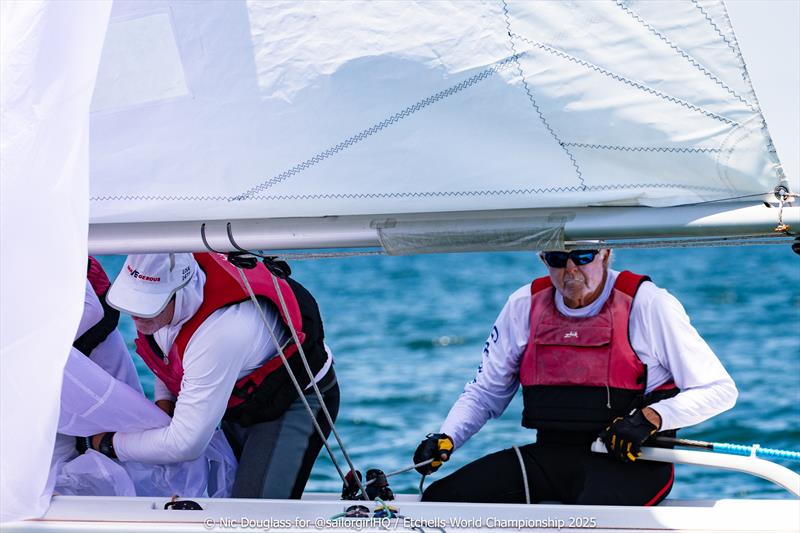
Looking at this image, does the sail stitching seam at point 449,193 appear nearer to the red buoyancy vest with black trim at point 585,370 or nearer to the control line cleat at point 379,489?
the red buoyancy vest with black trim at point 585,370

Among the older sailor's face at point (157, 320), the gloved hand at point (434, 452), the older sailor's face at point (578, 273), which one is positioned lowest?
the gloved hand at point (434, 452)

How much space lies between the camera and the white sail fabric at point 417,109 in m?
1.93

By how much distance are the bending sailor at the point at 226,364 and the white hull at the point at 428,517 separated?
0.66ft

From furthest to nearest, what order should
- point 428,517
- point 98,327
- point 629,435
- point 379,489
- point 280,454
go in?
point 98,327 < point 280,454 < point 379,489 < point 629,435 < point 428,517

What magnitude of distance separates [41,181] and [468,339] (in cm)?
746

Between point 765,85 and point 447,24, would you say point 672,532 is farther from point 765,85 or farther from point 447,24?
point 447,24

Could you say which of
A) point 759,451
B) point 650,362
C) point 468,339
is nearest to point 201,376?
point 650,362

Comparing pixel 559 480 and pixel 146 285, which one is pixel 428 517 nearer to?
pixel 559 480

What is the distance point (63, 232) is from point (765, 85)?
1.13 meters

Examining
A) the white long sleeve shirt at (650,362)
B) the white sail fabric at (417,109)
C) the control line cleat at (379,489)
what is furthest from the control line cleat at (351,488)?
the white sail fabric at (417,109)

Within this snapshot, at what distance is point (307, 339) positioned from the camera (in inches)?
98.3

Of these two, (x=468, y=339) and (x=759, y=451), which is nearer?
(x=759, y=451)

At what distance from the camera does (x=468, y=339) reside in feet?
30.3

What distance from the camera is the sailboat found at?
1906 millimetres
